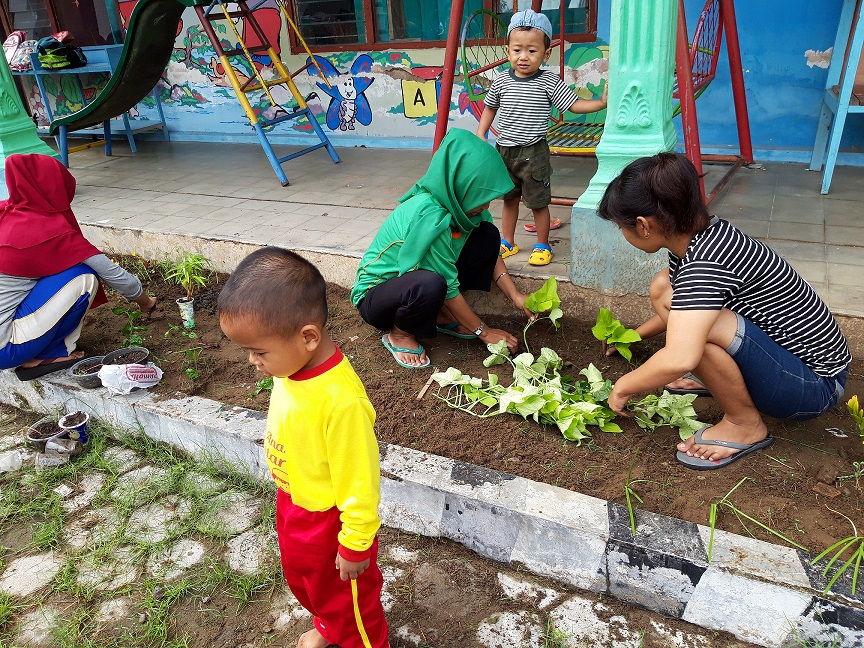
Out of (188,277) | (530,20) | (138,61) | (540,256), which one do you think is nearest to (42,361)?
(188,277)

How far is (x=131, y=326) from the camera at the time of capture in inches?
145

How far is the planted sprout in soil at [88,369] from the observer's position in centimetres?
313

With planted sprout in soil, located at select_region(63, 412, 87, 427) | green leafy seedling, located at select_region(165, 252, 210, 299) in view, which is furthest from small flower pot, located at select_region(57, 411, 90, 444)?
green leafy seedling, located at select_region(165, 252, 210, 299)

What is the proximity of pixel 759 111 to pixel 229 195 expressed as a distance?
4.14 m

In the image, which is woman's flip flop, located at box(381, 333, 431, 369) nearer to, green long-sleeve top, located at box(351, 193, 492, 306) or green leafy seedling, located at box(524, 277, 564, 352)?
green long-sleeve top, located at box(351, 193, 492, 306)

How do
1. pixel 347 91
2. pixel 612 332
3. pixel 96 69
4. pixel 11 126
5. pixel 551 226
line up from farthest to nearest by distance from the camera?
pixel 96 69
pixel 347 91
pixel 11 126
pixel 551 226
pixel 612 332

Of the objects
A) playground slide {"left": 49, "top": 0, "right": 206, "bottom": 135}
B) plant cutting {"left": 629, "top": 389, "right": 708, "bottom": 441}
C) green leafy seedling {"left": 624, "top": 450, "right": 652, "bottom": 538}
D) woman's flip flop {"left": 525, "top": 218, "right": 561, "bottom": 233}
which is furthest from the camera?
playground slide {"left": 49, "top": 0, "right": 206, "bottom": 135}

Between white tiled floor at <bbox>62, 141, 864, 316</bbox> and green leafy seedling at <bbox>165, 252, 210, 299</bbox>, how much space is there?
0.26 m

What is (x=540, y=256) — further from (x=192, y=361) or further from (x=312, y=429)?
(x=312, y=429)

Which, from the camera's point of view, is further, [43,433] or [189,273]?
[189,273]

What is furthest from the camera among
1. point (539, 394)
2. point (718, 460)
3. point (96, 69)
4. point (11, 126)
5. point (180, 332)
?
point (96, 69)

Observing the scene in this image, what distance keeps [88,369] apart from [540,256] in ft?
7.69

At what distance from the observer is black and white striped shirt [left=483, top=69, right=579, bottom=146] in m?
3.60

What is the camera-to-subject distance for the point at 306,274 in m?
1.45
